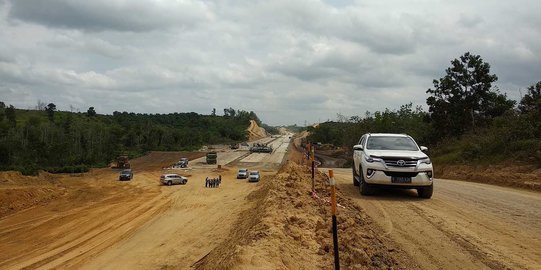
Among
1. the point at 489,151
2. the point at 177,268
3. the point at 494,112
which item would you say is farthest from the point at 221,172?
the point at 177,268

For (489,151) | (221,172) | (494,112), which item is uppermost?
(494,112)

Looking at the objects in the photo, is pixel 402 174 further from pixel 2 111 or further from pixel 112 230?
pixel 2 111

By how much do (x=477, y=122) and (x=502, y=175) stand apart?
23051 mm

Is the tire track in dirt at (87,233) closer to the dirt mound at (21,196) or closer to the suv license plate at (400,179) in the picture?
the dirt mound at (21,196)

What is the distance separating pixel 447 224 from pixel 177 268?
22.0ft

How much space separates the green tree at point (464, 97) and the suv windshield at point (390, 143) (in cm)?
3305

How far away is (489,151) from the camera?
30.2 m

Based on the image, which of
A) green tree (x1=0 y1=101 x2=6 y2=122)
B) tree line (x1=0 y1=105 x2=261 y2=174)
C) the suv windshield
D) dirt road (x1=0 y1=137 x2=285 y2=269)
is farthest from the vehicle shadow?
green tree (x1=0 y1=101 x2=6 y2=122)

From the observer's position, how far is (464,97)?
44625mm

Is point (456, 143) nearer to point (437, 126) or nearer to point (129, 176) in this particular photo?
point (437, 126)

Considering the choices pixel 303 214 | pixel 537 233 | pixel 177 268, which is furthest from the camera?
pixel 177 268

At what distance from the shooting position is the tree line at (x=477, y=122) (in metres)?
27.7

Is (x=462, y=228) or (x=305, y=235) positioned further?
(x=462, y=228)

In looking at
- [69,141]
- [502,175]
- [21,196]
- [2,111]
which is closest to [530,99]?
[502,175]
